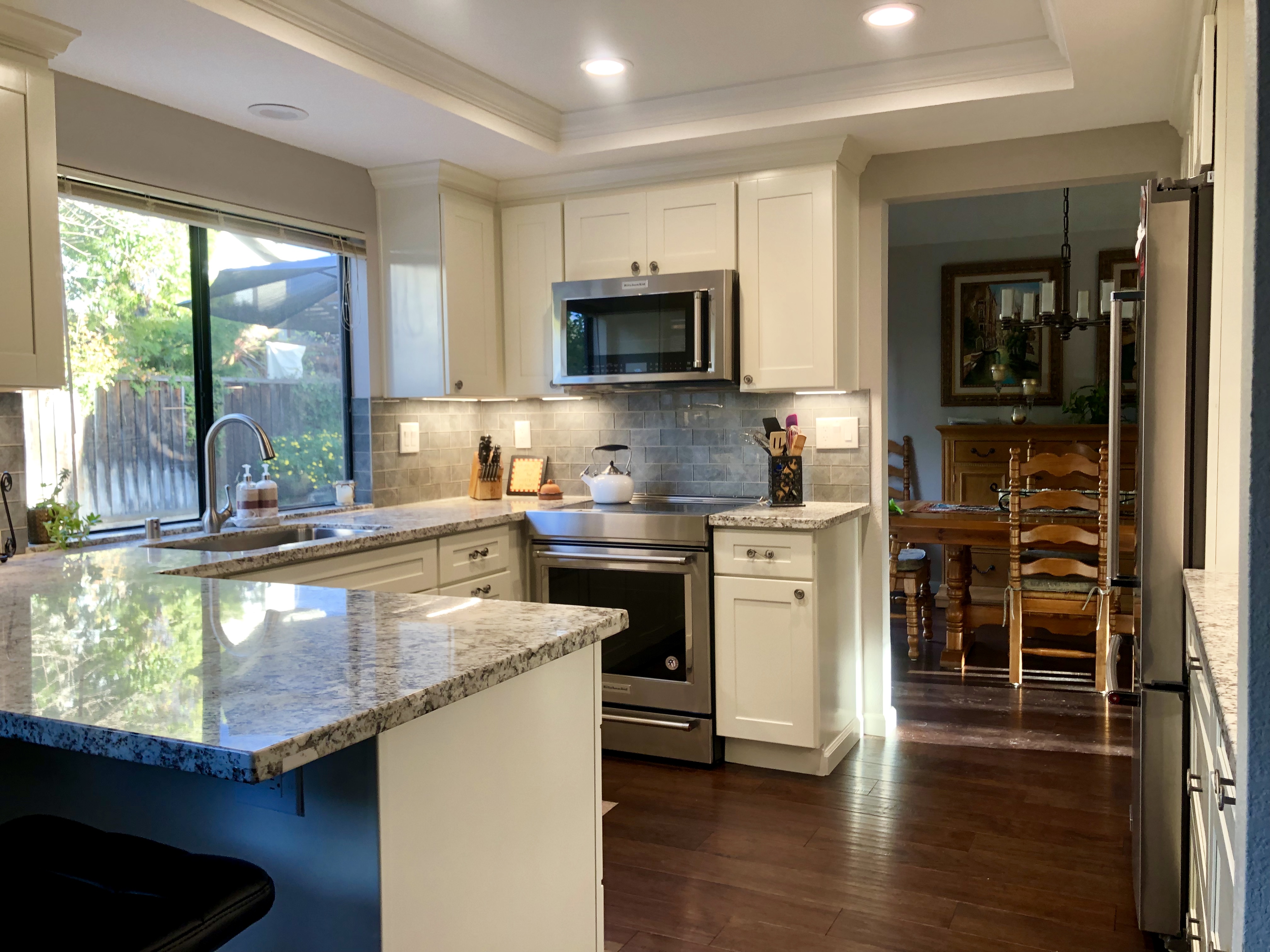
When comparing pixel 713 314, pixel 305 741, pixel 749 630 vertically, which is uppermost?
pixel 713 314

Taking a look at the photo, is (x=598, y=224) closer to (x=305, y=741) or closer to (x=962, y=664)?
(x=962, y=664)

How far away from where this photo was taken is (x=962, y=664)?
16.1 feet

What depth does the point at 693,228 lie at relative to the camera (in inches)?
151

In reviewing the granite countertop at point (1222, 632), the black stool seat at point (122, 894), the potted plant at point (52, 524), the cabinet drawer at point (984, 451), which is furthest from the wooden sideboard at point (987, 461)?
the black stool seat at point (122, 894)

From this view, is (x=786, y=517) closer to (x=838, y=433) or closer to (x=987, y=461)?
(x=838, y=433)

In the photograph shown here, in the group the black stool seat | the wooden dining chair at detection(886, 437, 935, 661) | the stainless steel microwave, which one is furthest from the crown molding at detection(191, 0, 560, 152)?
the wooden dining chair at detection(886, 437, 935, 661)

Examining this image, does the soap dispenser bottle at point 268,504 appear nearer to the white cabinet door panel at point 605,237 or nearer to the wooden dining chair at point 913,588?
the white cabinet door panel at point 605,237

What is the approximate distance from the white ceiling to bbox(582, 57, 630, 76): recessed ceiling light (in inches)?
1.6

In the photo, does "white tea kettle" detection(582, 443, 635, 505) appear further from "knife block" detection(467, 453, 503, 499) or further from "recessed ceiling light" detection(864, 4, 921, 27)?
"recessed ceiling light" detection(864, 4, 921, 27)

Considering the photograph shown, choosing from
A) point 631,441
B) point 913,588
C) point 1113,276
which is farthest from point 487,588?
point 1113,276

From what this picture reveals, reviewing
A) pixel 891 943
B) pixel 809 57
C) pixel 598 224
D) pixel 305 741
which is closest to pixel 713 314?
pixel 598 224

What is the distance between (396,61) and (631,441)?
1862 mm

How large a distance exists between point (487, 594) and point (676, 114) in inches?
73.4

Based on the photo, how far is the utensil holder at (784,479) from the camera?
3.73m
